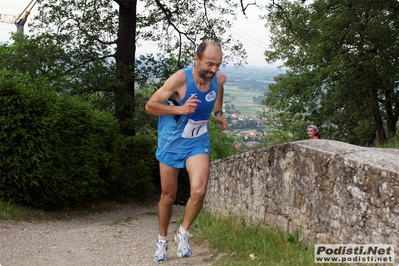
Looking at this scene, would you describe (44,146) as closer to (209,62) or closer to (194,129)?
(194,129)

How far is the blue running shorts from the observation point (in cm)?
599

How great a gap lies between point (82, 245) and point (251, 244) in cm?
286

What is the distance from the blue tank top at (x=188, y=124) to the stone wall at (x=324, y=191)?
1196mm

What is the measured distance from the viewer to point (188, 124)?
231 inches

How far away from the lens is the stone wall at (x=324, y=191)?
194 inches

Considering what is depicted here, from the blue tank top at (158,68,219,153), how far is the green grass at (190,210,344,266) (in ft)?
4.33

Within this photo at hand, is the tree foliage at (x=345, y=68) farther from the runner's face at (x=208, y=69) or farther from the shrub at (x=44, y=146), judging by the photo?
the runner's face at (x=208, y=69)

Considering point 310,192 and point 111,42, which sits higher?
point 111,42

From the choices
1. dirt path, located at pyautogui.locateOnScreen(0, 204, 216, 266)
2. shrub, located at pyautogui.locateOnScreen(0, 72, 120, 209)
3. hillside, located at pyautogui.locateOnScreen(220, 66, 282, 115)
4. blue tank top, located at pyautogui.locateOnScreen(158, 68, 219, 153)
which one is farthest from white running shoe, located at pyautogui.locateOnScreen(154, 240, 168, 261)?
hillside, located at pyautogui.locateOnScreen(220, 66, 282, 115)

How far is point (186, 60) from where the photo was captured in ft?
62.6

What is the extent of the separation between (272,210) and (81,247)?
2.81 m

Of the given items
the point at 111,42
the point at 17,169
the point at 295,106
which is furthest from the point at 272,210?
the point at 295,106

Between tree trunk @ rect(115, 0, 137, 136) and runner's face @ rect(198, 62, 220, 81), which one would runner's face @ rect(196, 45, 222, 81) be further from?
tree trunk @ rect(115, 0, 137, 136)

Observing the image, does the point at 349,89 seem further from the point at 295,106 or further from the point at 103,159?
the point at 103,159
